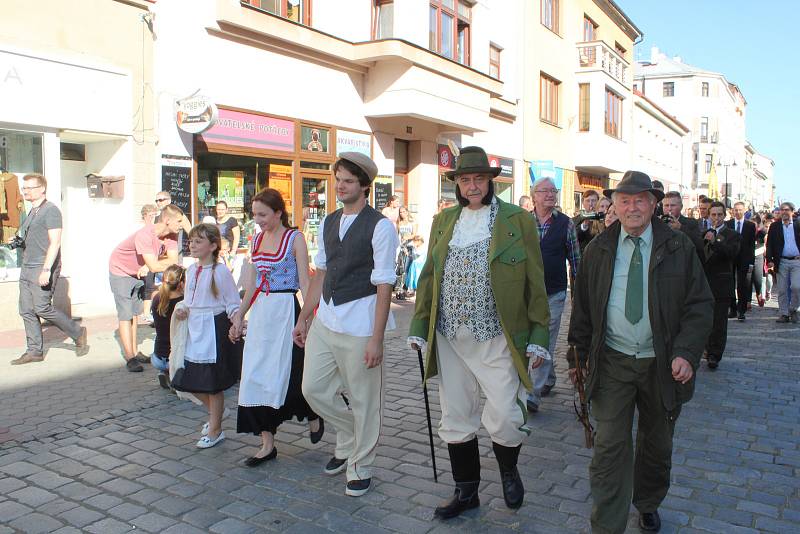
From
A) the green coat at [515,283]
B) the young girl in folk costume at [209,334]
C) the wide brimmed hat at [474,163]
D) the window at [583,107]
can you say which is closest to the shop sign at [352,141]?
the young girl in folk costume at [209,334]

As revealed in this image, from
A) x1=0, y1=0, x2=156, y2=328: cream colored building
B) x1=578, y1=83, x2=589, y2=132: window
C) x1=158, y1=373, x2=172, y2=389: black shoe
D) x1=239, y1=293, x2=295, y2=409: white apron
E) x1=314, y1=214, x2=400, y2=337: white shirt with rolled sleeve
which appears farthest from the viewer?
x1=578, y1=83, x2=589, y2=132: window

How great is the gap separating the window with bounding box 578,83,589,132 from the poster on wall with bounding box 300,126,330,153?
17.0 m

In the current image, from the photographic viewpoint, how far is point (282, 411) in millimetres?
4766

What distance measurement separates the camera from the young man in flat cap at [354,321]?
413 centimetres

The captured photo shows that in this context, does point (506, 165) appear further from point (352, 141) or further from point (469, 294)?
point (469, 294)

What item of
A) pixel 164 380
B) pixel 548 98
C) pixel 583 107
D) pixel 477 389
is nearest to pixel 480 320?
pixel 477 389

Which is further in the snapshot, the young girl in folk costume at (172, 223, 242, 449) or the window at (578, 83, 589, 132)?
the window at (578, 83, 589, 132)

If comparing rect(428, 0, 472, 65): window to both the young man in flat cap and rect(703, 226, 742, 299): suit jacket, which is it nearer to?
rect(703, 226, 742, 299): suit jacket

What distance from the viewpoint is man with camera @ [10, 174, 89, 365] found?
760 centimetres

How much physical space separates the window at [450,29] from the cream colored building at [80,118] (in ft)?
27.6

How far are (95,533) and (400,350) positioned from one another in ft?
17.3

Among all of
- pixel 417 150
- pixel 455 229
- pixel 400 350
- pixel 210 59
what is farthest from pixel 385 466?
pixel 417 150

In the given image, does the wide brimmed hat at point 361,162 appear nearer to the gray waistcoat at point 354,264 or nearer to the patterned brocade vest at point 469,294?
the gray waistcoat at point 354,264

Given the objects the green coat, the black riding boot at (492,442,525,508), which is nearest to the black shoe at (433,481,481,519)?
the black riding boot at (492,442,525,508)
